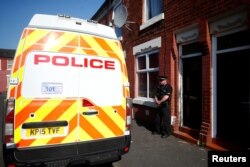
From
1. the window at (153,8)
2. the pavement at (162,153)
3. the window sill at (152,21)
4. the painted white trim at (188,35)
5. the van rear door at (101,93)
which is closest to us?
the van rear door at (101,93)

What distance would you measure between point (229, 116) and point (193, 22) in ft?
8.54

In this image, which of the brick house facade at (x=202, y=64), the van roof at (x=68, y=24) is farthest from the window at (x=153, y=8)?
the van roof at (x=68, y=24)

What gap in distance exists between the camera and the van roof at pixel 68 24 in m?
4.03

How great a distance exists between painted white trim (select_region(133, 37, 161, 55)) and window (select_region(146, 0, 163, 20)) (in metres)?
1.03

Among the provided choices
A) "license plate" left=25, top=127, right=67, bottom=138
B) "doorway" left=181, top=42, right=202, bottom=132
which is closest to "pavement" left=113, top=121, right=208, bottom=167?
"doorway" left=181, top=42, right=202, bottom=132

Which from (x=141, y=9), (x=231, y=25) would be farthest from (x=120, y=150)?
(x=141, y=9)

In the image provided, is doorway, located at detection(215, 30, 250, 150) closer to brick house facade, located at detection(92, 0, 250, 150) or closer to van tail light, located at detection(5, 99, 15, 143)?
brick house facade, located at detection(92, 0, 250, 150)

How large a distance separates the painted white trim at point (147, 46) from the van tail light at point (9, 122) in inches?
238

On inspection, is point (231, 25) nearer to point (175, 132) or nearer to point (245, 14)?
point (245, 14)

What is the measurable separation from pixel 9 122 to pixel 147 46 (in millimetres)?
6767

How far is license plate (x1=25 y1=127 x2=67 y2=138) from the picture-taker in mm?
3770

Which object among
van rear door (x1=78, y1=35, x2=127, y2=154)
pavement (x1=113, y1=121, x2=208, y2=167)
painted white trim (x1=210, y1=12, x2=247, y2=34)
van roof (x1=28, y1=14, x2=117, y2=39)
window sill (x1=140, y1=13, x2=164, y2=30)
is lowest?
pavement (x1=113, y1=121, x2=208, y2=167)

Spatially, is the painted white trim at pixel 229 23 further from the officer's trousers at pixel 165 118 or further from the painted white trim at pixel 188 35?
the officer's trousers at pixel 165 118

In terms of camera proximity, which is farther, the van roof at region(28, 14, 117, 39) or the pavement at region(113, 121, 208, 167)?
the pavement at region(113, 121, 208, 167)
